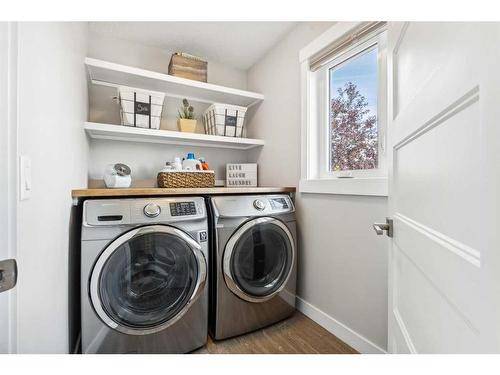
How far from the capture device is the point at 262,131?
226 centimetres

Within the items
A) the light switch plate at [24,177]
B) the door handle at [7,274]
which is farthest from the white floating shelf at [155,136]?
the door handle at [7,274]

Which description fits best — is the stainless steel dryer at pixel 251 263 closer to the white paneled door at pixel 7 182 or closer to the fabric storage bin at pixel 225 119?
the fabric storage bin at pixel 225 119

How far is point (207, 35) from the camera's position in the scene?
1938mm

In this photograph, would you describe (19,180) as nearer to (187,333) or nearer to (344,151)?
(187,333)

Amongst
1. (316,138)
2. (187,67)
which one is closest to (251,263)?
(316,138)

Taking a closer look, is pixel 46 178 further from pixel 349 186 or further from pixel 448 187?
pixel 349 186

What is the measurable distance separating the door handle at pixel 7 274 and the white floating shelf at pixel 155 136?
1.31m

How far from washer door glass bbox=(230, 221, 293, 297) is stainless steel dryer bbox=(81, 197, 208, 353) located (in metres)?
0.24

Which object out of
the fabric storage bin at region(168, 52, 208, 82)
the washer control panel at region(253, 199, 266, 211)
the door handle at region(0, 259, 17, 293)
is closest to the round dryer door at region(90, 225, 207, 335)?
the washer control panel at region(253, 199, 266, 211)

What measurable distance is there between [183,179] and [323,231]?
106 centimetres

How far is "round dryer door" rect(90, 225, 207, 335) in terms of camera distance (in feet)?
3.92

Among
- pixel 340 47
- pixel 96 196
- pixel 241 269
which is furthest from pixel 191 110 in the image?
pixel 241 269

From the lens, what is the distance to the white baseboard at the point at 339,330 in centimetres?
133

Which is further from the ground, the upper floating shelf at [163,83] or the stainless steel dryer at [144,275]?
the upper floating shelf at [163,83]
